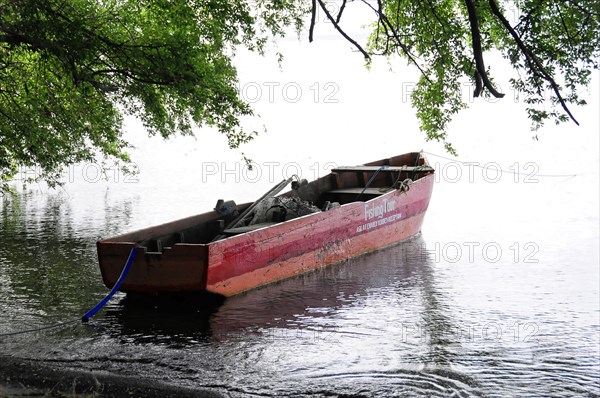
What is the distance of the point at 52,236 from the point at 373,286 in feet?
26.0

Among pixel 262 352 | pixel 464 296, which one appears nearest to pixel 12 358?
pixel 262 352

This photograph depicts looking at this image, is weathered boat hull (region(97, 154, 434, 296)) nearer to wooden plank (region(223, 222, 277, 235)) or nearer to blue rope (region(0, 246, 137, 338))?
blue rope (region(0, 246, 137, 338))

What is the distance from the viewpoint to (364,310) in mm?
11766

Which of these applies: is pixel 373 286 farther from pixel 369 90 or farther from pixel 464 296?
pixel 369 90

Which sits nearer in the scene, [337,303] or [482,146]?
[337,303]

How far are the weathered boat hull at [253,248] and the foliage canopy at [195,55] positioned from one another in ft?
5.32

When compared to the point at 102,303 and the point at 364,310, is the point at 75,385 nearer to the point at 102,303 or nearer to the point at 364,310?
the point at 102,303

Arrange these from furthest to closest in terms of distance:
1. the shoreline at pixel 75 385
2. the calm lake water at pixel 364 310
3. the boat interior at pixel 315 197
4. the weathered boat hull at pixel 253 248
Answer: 1. the boat interior at pixel 315 197
2. the weathered boat hull at pixel 253 248
3. the calm lake water at pixel 364 310
4. the shoreline at pixel 75 385

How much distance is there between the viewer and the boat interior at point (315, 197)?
12.3 metres

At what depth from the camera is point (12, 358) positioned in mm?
8727

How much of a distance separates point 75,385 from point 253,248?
4690mm

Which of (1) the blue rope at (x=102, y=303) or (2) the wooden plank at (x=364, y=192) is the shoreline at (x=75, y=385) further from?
(2) the wooden plank at (x=364, y=192)

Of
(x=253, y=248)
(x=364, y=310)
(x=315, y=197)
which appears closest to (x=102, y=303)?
(x=253, y=248)

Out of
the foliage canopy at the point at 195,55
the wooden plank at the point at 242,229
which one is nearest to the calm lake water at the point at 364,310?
the wooden plank at the point at 242,229
